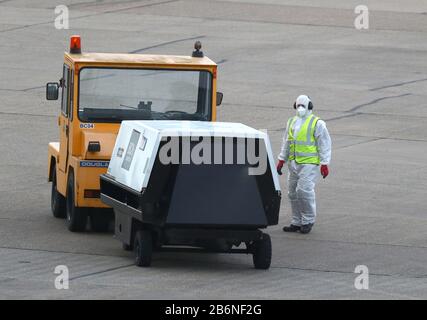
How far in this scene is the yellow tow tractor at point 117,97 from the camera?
15.7 meters

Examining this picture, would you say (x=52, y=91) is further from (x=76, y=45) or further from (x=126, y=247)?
(x=126, y=247)

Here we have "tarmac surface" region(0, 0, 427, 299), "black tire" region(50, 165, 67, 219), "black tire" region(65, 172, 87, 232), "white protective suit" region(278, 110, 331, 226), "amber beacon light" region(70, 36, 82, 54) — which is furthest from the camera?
"black tire" region(50, 165, 67, 219)

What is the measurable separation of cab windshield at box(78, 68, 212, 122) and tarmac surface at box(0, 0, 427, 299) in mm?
1558

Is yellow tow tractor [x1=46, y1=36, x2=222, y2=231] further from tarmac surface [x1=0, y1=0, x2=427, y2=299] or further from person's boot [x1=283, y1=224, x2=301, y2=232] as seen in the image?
person's boot [x1=283, y1=224, x2=301, y2=232]

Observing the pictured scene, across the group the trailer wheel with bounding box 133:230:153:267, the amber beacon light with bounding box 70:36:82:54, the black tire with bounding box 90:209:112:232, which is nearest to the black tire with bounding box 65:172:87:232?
the black tire with bounding box 90:209:112:232

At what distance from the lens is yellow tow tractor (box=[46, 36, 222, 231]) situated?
15.7 m

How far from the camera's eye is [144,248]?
1366cm

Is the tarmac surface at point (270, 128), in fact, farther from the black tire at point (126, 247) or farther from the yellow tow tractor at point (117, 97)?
the yellow tow tractor at point (117, 97)

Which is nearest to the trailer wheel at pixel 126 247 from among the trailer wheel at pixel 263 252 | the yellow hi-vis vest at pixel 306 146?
the trailer wheel at pixel 263 252

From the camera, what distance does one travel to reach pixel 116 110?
15.9 metres

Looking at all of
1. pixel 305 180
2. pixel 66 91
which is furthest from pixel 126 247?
pixel 305 180

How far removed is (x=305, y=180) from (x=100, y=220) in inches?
104

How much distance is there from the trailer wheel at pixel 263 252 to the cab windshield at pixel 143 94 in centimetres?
257
